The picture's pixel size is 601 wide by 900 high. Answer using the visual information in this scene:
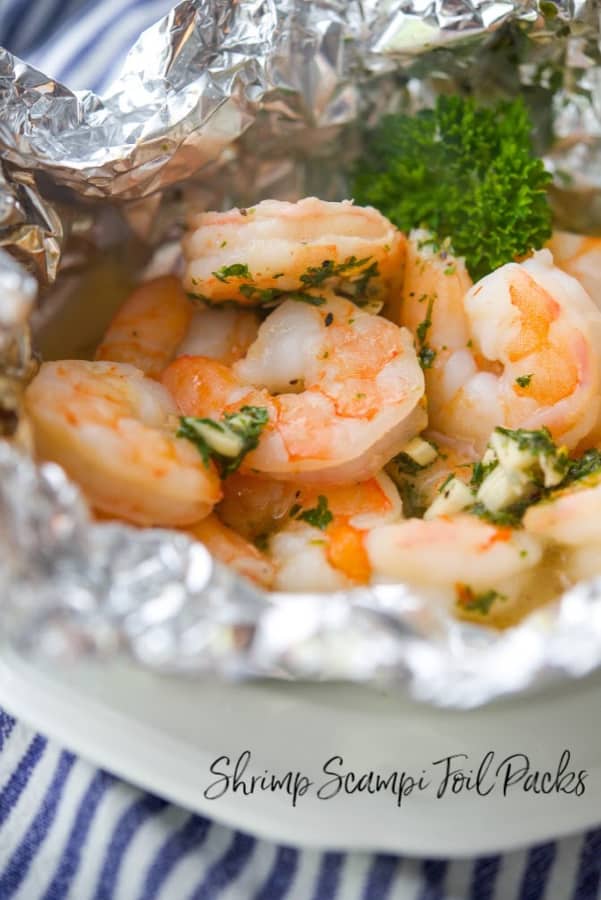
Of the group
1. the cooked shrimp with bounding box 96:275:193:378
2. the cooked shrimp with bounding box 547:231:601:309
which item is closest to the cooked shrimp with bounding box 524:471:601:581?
the cooked shrimp with bounding box 547:231:601:309

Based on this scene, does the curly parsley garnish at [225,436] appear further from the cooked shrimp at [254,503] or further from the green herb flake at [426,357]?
the green herb flake at [426,357]

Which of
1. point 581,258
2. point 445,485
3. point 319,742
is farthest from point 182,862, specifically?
point 581,258

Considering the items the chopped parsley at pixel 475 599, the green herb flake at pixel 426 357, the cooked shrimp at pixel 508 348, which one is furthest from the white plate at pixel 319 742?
the green herb flake at pixel 426 357

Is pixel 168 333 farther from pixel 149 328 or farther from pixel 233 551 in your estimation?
pixel 233 551

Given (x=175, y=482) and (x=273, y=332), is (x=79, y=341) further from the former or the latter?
(x=175, y=482)

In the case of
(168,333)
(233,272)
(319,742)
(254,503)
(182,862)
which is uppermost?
(233,272)

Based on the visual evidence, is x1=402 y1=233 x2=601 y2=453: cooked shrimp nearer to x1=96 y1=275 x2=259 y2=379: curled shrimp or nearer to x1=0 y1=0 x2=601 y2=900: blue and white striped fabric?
x1=96 y1=275 x2=259 y2=379: curled shrimp
